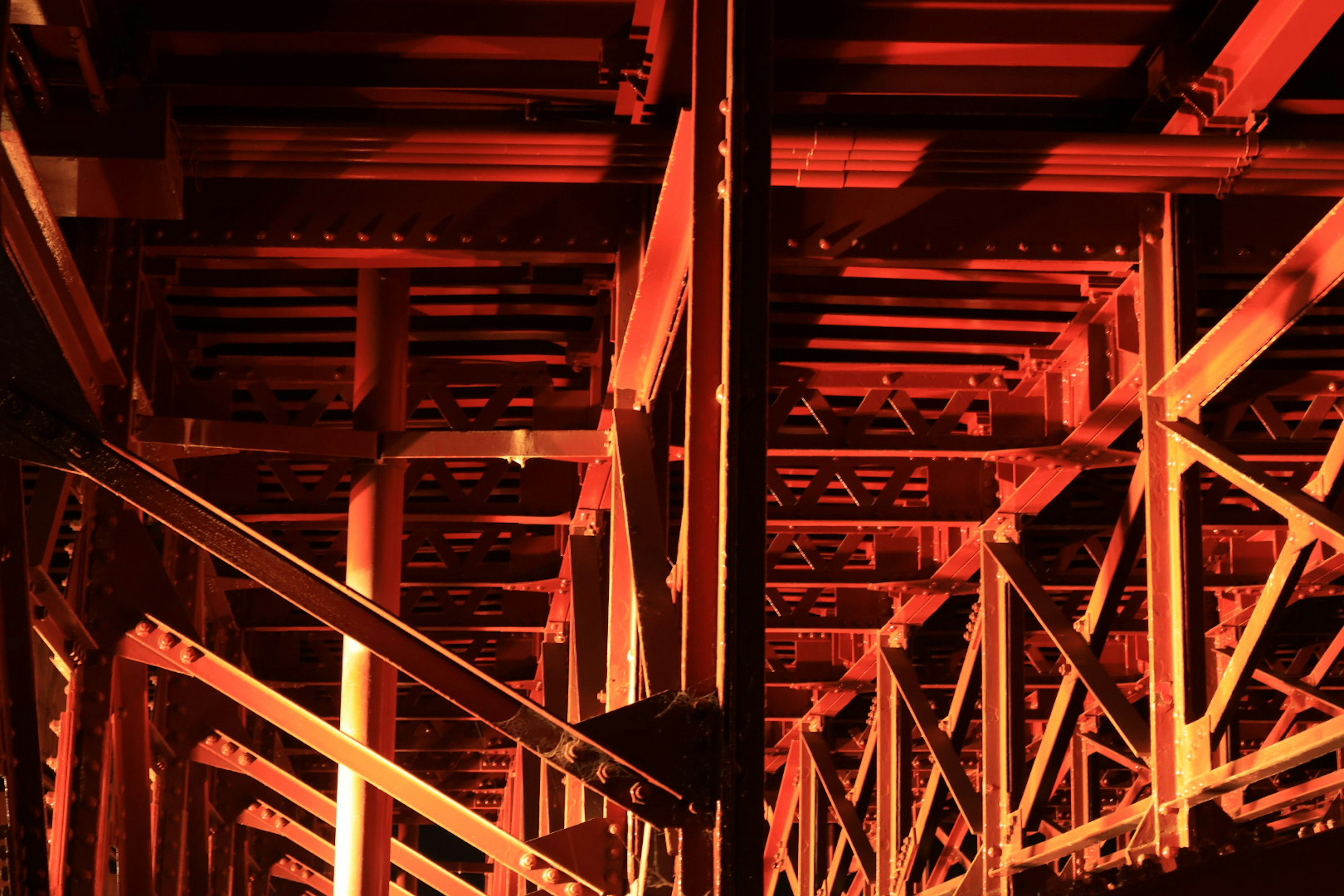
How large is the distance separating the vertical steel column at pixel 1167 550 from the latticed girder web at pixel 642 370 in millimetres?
19

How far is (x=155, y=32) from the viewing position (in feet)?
21.9

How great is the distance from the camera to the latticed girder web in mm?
4344

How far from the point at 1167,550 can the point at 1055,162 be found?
1.85 meters

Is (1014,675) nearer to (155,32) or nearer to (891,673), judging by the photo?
(891,673)

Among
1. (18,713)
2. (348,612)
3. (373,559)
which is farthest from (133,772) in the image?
(348,612)

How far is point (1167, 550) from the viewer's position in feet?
23.5

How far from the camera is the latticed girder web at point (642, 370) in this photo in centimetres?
434

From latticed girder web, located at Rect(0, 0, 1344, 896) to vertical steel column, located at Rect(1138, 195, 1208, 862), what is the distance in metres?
0.02

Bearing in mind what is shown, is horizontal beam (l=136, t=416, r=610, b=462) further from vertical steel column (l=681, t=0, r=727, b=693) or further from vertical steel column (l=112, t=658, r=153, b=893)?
vertical steel column (l=681, t=0, r=727, b=693)

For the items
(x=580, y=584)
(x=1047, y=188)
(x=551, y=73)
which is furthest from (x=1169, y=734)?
(x=551, y=73)

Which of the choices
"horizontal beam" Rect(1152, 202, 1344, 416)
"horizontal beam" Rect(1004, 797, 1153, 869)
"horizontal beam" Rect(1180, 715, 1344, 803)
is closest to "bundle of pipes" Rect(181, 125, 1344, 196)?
"horizontal beam" Rect(1152, 202, 1344, 416)

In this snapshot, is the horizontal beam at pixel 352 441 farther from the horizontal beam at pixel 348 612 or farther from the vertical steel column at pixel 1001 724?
the vertical steel column at pixel 1001 724

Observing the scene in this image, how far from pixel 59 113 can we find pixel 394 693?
319cm

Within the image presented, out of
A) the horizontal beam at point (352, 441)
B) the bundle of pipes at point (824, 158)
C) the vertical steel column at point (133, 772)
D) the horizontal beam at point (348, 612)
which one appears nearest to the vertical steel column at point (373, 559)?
the horizontal beam at point (352, 441)
